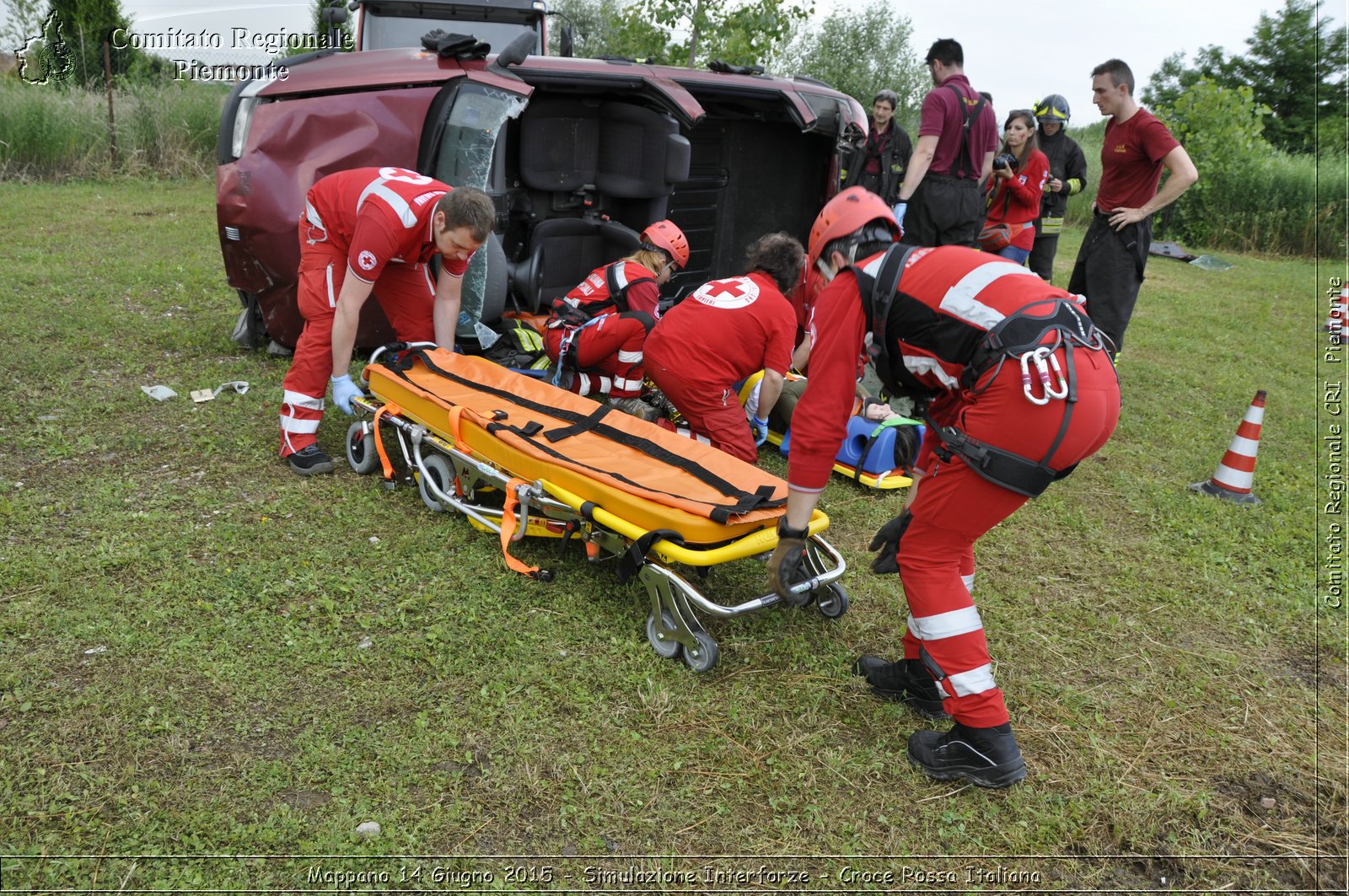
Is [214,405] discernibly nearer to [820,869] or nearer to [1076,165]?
[820,869]

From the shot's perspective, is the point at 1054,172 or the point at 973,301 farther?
the point at 1054,172

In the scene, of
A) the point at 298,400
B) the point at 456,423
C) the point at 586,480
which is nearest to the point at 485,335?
the point at 298,400

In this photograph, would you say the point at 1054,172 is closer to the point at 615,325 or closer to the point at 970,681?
the point at 615,325

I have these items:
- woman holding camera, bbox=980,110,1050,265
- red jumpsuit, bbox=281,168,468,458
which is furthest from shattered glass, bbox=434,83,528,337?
woman holding camera, bbox=980,110,1050,265

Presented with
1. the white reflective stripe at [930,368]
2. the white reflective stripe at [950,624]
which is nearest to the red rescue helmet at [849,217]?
the white reflective stripe at [930,368]

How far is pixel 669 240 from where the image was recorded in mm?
4914

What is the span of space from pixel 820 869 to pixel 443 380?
2760 millimetres

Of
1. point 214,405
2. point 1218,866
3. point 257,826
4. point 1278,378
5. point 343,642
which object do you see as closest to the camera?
point 257,826

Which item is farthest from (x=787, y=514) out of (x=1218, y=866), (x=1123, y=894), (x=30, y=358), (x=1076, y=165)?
(x=1076, y=165)

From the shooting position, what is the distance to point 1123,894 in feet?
7.82

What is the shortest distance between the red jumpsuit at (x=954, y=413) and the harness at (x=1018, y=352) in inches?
0.8

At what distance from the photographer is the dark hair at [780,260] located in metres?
4.53

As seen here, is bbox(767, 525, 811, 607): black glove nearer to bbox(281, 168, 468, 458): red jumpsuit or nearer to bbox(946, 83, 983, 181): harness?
bbox(281, 168, 468, 458): red jumpsuit

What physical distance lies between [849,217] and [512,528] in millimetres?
1765
